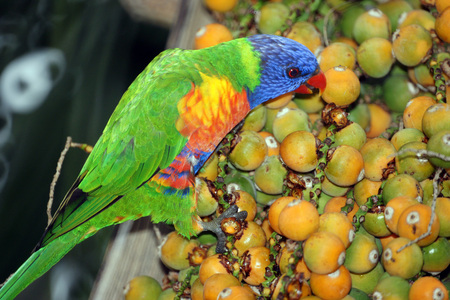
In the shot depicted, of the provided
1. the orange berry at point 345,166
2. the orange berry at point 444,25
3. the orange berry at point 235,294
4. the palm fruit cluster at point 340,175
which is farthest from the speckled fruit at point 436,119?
the orange berry at point 235,294

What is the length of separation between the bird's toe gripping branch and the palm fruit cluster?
1 centimetres

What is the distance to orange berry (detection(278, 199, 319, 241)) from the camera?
58.4 inches

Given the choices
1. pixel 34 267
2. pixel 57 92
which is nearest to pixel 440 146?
pixel 34 267

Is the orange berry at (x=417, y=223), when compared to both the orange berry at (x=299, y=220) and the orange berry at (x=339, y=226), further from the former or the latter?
the orange berry at (x=299, y=220)

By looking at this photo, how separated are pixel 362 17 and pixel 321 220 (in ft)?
3.37

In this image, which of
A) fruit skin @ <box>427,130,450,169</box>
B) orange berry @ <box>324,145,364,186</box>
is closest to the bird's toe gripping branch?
orange berry @ <box>324,145,364,186</box>

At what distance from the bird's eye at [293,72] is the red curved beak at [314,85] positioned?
2.3 inches

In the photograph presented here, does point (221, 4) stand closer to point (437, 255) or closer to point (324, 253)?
point (324, 253)

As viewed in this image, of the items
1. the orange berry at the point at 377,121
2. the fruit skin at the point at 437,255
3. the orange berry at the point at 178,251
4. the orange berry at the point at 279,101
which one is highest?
the orange berry at the point at 279,101

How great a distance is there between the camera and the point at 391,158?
165cm

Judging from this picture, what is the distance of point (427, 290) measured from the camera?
4.48 feet

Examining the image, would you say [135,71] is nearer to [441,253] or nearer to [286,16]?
[286,16]

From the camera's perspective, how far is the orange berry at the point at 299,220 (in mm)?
1482

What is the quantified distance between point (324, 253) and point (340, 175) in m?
0.34
